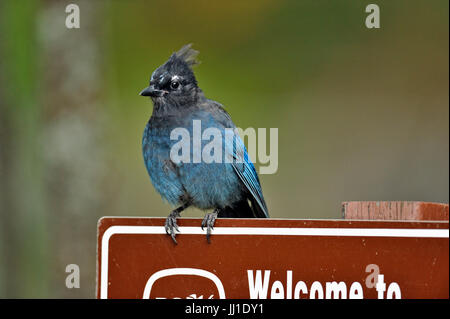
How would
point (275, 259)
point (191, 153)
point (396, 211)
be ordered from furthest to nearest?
point (191, 153)
point (396, 211)
point (275, 259)

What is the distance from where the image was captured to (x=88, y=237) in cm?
568

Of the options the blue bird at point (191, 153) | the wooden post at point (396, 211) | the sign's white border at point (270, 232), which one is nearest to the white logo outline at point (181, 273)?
the sign's white border at point (270, 232)

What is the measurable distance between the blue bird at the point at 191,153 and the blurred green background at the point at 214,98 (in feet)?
1.12

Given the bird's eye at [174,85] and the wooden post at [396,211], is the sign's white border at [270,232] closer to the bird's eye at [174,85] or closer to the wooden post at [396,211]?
the wooden post at [396,211]

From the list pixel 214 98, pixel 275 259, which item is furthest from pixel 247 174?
pixel 214 98

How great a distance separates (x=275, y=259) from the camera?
2.90 metres

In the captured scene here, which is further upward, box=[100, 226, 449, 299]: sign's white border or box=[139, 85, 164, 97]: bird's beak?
box=[139, 85, 164, 97]: bird's beak

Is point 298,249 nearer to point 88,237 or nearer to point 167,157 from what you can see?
point 167,157

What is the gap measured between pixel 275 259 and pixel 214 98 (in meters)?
3.80

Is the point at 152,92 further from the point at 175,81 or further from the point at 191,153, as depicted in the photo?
the point at 191,153

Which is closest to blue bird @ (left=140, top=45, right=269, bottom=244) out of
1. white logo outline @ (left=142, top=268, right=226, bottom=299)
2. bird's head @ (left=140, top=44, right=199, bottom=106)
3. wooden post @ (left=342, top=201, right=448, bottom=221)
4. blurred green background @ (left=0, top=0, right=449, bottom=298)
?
bird's head @ (left=140, top=44, right=199, bottom=106)

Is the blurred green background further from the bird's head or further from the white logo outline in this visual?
the white logo outline

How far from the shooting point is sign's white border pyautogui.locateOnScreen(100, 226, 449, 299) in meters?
2.78

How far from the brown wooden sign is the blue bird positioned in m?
1.46
